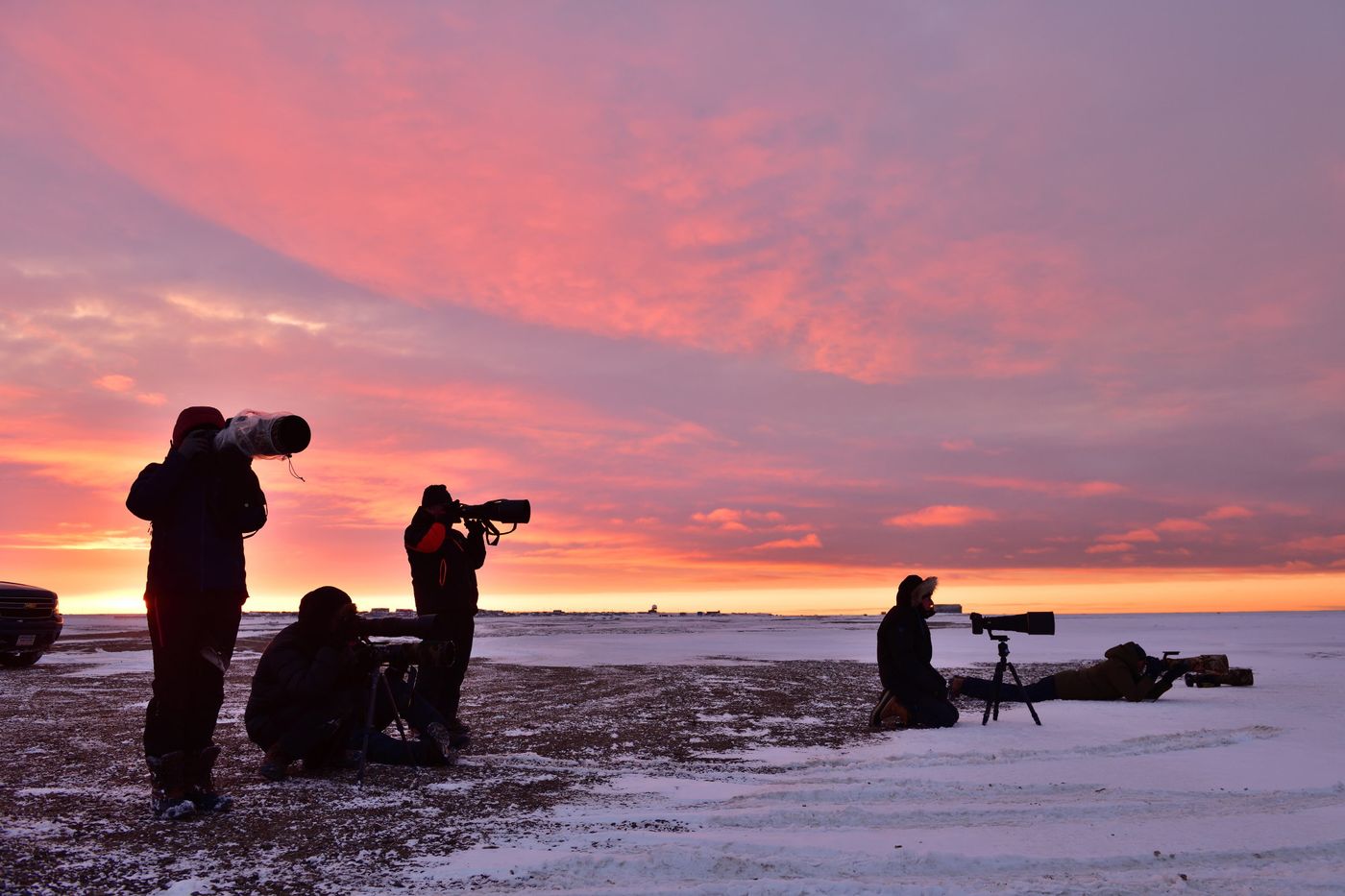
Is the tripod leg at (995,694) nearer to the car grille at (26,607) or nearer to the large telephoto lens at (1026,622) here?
the large telephoto lens at (1026,622)

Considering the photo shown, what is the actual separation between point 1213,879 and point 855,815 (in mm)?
1901

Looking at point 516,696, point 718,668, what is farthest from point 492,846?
point 718,668

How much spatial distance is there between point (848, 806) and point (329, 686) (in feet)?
12.0

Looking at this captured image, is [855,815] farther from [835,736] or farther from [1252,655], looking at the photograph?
[1252,655]

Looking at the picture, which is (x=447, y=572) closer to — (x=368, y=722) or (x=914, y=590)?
(x=368, y=722)

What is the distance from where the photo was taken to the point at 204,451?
5.48 meters

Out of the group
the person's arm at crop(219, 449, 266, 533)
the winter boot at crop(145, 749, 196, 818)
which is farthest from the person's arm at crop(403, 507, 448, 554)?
the winter boot at crop(145, 749, 196, 818)

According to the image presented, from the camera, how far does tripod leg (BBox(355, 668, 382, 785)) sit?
6234mm

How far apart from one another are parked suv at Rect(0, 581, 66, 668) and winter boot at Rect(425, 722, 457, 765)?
14.2 meters

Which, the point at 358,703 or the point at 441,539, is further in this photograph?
the point at 441,539

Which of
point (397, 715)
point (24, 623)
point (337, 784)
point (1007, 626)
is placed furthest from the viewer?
point (24, 623)

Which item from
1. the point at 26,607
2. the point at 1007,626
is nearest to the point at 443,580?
the point at 1007,626

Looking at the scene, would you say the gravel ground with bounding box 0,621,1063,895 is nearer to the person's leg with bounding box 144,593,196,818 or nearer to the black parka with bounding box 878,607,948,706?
the person's leg with bounding box 144,593,196,818

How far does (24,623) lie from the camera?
55.6 ft
